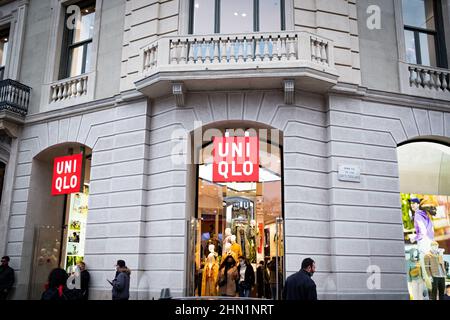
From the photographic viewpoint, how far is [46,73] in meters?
14.1

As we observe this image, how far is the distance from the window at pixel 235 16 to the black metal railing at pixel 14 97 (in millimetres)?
6207

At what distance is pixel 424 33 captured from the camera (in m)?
13.0

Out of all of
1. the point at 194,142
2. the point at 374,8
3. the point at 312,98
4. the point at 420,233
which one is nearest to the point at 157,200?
the point at 194,142

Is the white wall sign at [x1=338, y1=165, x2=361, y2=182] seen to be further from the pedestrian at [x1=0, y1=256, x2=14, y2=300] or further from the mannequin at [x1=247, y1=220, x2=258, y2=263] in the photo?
the pedestrian at [x1=0, y1=256, x2=14, y2=300]

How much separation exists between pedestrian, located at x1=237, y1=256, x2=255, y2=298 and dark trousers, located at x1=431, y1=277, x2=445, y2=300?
4.72 meters

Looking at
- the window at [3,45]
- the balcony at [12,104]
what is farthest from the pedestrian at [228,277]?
the window at [3,45]

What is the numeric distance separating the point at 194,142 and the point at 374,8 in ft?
21.0

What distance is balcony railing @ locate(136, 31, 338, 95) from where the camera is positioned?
409 inches

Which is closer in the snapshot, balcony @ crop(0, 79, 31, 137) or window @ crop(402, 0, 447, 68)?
window @ crop(402, 0, 447, 68)

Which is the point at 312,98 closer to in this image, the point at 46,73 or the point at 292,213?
the point at 292,213

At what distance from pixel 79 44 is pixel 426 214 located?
12.0 m

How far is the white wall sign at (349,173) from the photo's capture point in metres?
10.6

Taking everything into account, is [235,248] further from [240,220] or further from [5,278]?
[5,278]

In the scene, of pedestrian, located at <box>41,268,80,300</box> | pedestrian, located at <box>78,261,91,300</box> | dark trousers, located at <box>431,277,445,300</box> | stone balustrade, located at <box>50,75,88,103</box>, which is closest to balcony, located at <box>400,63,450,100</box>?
dark trousers, located at <box>431,277,445,300</box>
